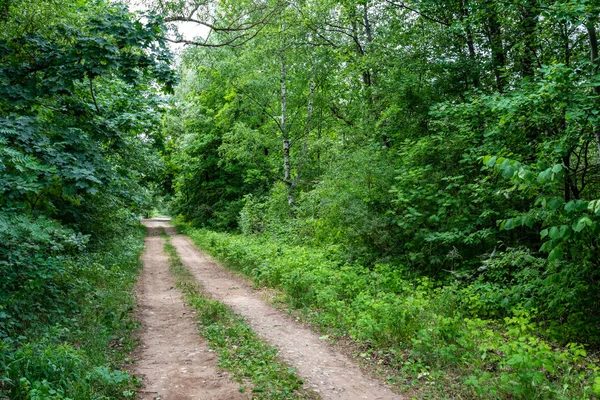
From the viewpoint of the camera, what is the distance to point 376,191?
11.2m

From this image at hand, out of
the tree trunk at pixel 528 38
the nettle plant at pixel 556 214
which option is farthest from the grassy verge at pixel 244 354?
the tree trunk at pixel 528 38

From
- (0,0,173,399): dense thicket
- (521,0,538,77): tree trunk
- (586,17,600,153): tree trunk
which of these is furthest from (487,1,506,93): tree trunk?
(0,0,173,399): dense thicket

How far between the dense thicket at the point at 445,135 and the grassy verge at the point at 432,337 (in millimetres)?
602

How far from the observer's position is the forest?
5.11 meters

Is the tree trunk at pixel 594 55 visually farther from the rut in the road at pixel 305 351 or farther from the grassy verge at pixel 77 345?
the grassy verge at pixel 77 345

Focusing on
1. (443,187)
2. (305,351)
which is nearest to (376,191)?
(443,187)

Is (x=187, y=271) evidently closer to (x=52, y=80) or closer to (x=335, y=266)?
(x=335, y=266)

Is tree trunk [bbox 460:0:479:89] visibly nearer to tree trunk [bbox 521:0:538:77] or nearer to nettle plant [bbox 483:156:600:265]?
tree trunk [bbox 521:0:538:77]

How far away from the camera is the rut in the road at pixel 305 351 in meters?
5.14

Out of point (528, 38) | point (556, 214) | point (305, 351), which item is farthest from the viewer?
point (528, 38)

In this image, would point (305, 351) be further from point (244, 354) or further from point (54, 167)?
point (54, 167)

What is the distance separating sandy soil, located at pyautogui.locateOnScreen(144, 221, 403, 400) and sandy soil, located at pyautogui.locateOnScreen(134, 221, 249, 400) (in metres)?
1.08

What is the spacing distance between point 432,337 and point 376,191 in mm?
5579

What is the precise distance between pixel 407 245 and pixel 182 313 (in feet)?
18.8
